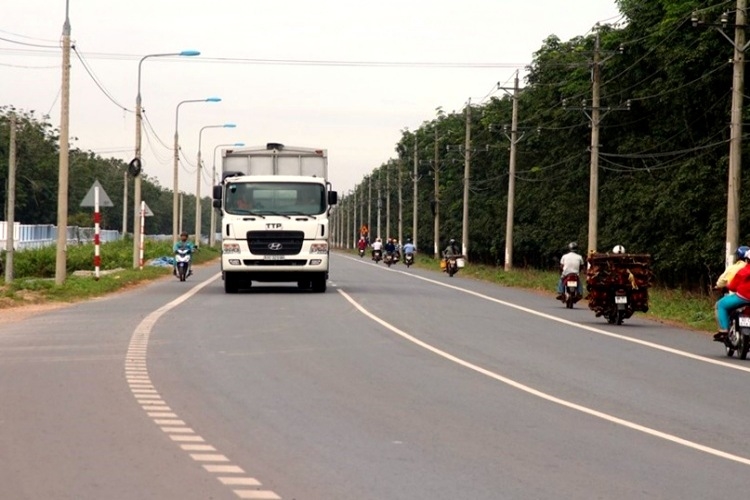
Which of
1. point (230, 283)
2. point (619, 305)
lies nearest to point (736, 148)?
point (619, 305)

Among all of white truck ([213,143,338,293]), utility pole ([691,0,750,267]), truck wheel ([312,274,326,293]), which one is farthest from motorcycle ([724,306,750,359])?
truck wheel ([312,274,326,293])

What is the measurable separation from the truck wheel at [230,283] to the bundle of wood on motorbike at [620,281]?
1194 cm

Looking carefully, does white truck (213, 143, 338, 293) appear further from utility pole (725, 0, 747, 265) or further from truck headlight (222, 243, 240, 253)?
utility pole (725, 0, 747, 265)

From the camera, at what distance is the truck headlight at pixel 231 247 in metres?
35.1

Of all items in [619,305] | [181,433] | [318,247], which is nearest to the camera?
[181,433]

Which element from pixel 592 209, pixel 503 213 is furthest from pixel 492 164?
pixel 592 209

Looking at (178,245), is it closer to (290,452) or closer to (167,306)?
(167,306)

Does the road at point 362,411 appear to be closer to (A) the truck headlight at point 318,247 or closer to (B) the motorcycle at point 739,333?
(B) the motorcycle at point 739,333

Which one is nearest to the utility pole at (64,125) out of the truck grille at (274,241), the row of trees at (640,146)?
the truck grille at (274,241)

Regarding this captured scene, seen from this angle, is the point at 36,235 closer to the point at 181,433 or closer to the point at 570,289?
the point at 570,289

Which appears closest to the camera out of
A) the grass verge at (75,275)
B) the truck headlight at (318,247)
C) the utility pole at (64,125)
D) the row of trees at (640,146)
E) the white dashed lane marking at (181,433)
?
the white dashed lane marking at (181,433)

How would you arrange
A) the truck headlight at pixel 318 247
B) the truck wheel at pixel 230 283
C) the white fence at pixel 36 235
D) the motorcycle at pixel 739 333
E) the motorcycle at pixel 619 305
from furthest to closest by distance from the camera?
the white fence at pixel 36 235 → the truck wheel at pixel 230 283 → the truck headlight at pixel 318 247 → the motorcycle at pixel 619 305 → the motorcycle at pixel 739 333

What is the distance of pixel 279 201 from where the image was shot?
115 feet

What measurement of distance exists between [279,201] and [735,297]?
17.4 m
